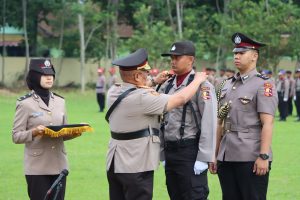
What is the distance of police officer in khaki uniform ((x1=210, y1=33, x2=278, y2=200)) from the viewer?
6.54 metres

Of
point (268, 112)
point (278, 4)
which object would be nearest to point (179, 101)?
point (268, 112)

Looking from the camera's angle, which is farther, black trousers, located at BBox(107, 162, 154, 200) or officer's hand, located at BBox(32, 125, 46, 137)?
officer's hand, located at BBox(32, 125, 46, 137)

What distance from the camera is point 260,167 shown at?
652 centimetres

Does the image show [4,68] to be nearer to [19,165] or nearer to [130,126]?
[19,165]

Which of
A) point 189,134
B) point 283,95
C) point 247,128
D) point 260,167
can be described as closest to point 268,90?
point 247,128

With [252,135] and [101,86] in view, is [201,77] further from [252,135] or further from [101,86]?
[101,86]

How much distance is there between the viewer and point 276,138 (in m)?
17.9

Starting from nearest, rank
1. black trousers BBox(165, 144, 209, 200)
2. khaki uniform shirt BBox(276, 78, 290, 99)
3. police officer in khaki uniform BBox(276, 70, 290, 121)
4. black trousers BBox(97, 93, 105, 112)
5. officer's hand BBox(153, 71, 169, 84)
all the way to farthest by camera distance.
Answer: black trousers BBox(165, 144, 209, 200) → officer's hand BBox(153, 71, 169, 84) → police officer in khaki uniform BBox(276, 70, 290, 121) → khaki uniform shirt BBox(276, 78, 290, 99) → black trousers BBox(97, 93, 105, 112)

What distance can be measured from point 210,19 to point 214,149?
4135cm

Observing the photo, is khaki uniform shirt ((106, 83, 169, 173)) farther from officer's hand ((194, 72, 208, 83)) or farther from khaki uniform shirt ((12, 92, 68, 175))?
khaki uniform shirt ((12, 92, 68, 175))

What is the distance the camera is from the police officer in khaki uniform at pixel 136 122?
20.1ft

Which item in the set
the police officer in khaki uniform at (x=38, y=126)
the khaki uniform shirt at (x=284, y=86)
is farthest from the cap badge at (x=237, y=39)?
the khaki uniform shirt at (x=284, y=86)

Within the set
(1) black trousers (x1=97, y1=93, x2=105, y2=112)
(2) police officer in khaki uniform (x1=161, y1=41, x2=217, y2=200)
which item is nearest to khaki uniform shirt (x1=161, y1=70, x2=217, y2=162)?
(2) police officer in khaki uniform (x1=161, y1=41, x2=217, y2=200)

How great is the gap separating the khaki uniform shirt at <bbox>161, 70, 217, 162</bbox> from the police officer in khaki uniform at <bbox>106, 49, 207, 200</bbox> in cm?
28
